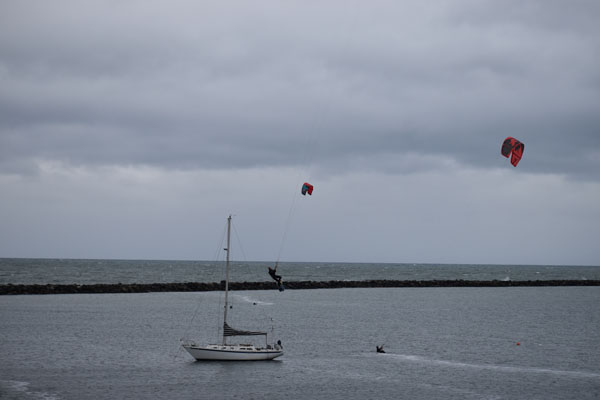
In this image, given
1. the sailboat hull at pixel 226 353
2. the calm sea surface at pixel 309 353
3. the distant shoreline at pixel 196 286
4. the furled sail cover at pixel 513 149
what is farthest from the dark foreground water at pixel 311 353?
the distant shoreline at pixel 196 286

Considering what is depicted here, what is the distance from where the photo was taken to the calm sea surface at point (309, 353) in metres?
32.6

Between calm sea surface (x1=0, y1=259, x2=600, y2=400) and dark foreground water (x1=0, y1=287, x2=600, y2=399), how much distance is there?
0.10m

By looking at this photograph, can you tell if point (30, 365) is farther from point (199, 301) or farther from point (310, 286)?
point (310, 286)

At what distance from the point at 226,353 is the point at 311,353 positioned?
6.46 m

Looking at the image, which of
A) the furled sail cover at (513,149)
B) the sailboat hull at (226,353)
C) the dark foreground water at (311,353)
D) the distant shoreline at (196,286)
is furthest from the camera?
the distant shoreline at (196,286)

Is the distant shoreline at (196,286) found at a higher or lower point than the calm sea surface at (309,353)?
higher

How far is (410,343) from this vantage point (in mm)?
48375

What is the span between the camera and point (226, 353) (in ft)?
129

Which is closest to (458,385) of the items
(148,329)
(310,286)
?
(148,329)

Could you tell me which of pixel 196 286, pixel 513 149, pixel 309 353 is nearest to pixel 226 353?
pixel 309 353

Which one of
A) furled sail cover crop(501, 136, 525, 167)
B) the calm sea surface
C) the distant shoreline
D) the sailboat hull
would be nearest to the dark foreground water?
the calm sea surface

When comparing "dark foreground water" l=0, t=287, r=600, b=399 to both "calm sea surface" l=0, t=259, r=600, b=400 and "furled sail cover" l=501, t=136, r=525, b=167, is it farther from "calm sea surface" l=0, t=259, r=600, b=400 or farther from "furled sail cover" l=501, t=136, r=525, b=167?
"furled sail cover" l=501, t=136, r=525, b=167

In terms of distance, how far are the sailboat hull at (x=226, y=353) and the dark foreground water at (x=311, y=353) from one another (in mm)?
481

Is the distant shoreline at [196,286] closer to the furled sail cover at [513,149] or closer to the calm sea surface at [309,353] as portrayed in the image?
the calm sea surface at [309,353]
